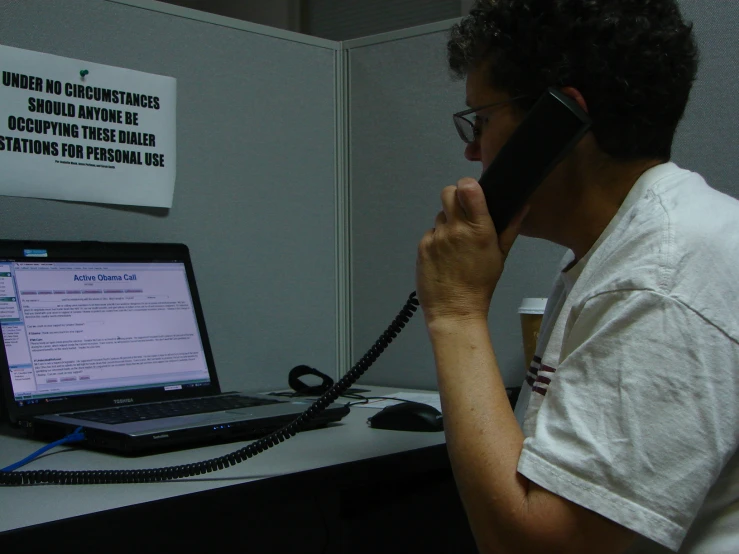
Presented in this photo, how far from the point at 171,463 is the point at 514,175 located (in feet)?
1.52

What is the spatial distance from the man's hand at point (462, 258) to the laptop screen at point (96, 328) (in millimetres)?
516

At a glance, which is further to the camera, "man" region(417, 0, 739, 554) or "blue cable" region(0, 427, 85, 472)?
"blue cable" region(0, 427, 85, 472)

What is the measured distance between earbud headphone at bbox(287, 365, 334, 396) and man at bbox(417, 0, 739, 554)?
0.51 metres

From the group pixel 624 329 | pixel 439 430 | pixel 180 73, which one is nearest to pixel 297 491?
pixel 439 430

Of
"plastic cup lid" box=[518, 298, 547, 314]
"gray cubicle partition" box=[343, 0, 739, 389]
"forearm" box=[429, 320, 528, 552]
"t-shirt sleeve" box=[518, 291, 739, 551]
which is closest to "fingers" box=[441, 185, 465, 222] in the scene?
"forearm" box=[429, 320, 528, 552]

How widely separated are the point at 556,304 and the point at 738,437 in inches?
14.3

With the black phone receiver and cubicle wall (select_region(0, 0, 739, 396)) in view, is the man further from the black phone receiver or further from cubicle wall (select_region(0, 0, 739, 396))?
cubicle wall (select_region(0, 0, 739, 396))

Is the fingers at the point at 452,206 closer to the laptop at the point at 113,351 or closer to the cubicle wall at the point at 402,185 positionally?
the laptop at the point at 113,351

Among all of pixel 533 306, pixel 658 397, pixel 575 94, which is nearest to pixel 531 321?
pixel 533 306

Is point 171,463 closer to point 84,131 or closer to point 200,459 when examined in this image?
point 200,459

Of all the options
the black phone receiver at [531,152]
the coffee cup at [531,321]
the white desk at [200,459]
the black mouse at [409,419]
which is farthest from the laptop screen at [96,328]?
the black phone receiver at [531,152]

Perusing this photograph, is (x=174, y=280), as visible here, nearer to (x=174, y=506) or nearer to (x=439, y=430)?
(x=439, y=430)

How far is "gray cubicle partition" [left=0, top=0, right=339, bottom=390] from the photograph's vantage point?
124 cm

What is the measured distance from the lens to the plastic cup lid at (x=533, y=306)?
123 cm
